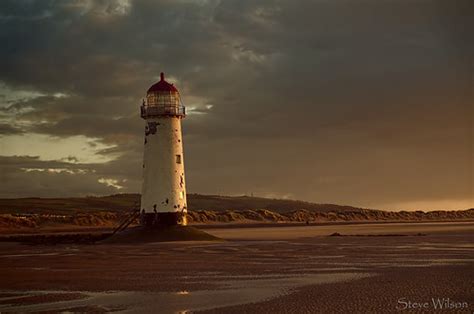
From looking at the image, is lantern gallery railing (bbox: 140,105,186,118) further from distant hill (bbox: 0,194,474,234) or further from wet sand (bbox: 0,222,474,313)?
distant hill (bbox: 0,194,474,234)

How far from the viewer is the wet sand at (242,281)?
40.9 ft

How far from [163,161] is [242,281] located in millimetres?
19333

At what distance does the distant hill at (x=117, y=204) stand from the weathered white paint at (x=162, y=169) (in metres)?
59.7

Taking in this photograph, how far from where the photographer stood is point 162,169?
1358 inches

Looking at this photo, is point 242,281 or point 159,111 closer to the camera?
point 242,281

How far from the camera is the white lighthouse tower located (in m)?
34.5

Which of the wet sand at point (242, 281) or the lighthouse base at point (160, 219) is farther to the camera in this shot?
the lighthouse base at point (160, 219)

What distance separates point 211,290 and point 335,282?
3.19 metres

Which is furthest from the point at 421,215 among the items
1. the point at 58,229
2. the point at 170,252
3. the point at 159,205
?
the point at 170,252

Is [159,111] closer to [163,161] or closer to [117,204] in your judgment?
[163,161]

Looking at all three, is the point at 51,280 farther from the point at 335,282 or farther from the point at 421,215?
the point at 421,215

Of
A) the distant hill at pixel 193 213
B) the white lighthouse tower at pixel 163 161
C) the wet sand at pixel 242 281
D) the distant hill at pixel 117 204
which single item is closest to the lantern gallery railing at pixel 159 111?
the white lighthouse tower at pixel 163 161

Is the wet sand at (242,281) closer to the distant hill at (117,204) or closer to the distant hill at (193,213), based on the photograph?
the distant hill at (193,213)

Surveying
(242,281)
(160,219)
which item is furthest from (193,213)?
(242,281)
